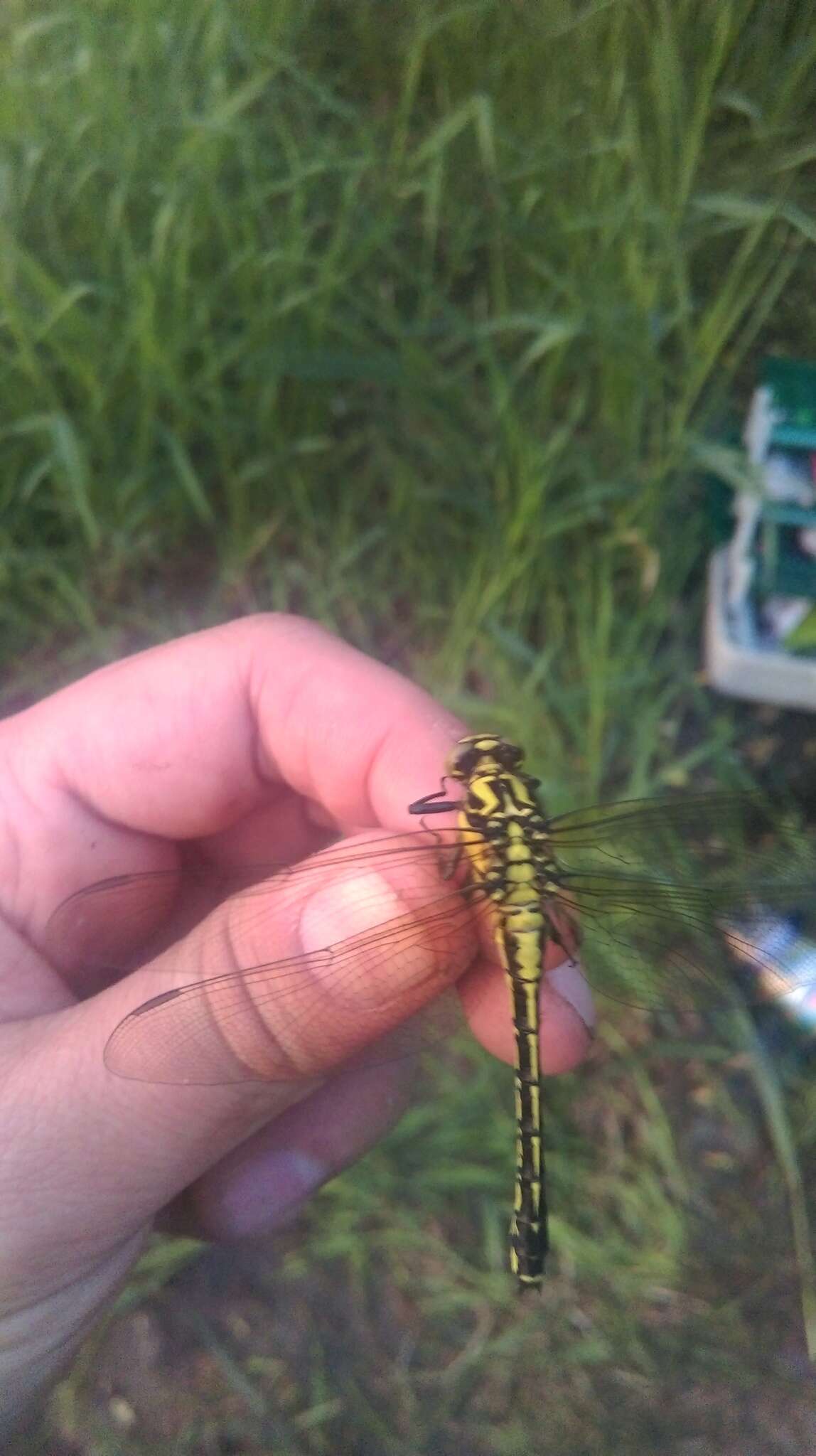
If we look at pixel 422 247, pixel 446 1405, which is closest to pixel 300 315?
pixel 422 247

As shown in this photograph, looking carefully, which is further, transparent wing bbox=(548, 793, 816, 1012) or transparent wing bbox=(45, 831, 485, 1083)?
transparent wing bbox=(548, 793, 816, 1012)

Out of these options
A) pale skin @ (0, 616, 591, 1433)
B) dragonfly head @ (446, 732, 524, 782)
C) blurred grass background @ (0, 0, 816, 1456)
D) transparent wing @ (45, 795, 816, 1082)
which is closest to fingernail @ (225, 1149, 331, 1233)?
pale skin @ (0, 616, 591, 1433)

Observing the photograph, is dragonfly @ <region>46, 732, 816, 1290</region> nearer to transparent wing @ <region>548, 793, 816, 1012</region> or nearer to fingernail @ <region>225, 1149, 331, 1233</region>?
transparent wing @ <region>548, 793, 816, 1012</region>

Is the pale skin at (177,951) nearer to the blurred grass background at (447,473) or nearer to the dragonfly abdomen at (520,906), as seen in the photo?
the dragonfly abdomen at (520,906)

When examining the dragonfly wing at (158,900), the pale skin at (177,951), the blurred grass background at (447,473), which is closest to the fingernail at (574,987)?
the pale skin at (177,951)

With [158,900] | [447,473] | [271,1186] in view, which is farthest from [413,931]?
[447,473]

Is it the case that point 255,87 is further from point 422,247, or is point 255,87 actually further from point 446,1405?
A: point 446,1405
